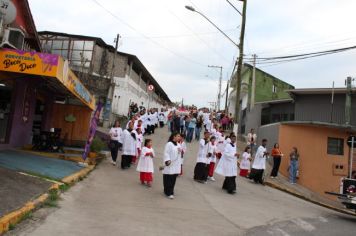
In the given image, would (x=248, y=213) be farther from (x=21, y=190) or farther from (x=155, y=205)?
(x=21, y=190)

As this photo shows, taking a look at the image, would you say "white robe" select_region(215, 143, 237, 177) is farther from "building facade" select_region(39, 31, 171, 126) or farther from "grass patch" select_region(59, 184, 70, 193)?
"building facade" select_region(39, 31, 171, 126)

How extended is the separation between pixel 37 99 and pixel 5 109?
366cm

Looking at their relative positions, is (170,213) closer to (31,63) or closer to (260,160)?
(31,63)

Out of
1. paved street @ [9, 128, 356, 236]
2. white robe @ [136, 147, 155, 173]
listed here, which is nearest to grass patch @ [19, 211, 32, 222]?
paved street @ [9, 128, 356, 236]

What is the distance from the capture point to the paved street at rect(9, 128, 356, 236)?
816cm

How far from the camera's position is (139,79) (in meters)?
44.5

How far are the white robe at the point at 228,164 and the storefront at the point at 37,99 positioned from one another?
5.40 meters

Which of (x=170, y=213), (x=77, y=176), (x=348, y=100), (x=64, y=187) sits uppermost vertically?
(x=348, y=100)

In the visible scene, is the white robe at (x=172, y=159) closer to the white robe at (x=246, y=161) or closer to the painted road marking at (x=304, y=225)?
the painted road marking at (x=304, y=225)

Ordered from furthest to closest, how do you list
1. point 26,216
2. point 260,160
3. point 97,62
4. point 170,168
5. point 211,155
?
point 97,62 < point 260,160 < point 211,155 < point 170,168 < point 26,216

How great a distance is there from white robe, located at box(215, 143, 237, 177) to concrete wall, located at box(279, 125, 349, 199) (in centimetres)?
773

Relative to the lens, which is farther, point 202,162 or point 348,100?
point 348,100

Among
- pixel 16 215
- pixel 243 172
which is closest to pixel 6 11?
pixel 16 215

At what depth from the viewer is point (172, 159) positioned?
481 inches
